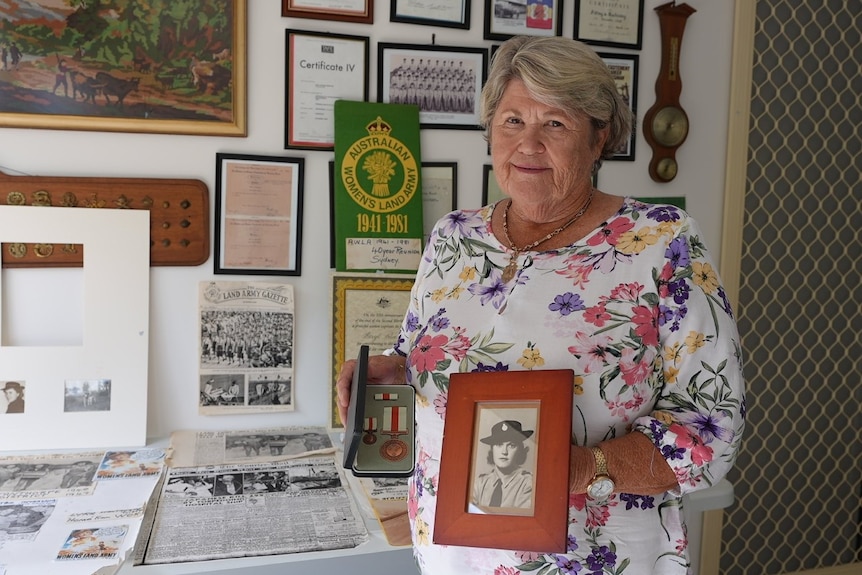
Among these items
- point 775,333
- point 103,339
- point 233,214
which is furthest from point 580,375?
point 775,333

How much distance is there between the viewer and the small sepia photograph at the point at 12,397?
4.91 ft

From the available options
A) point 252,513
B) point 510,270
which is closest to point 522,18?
point 510,270

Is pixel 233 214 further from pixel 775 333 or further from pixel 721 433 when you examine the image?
pixel 775 333

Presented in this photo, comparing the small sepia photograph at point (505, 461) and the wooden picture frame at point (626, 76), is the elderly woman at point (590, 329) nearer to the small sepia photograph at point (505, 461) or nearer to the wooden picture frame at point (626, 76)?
the small sepia photograph at point (505, 461)

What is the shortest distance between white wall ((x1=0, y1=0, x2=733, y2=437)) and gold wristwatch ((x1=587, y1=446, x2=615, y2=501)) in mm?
909

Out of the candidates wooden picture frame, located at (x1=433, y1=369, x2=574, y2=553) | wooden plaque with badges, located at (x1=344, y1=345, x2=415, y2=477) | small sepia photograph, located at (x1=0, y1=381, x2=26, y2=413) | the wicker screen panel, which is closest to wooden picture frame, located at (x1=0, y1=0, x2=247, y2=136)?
small sepia photograph, located at (x1=0, y1=381, x2=26, y2=413)

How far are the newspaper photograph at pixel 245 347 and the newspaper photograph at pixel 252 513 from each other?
0.79 feet

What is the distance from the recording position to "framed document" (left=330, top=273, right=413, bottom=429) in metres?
1.68

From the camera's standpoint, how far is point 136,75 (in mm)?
1544

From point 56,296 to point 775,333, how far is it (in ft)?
6.45

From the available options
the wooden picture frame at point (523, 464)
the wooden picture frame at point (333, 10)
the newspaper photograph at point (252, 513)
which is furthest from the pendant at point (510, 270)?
the wooden picture frame at point (333, 10)

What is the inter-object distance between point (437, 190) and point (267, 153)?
0.42 m

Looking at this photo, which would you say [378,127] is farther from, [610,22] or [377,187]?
→ [610,22]

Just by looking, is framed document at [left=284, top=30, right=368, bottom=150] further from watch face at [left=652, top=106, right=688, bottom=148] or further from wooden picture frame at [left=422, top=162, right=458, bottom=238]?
watch face at [left=652, top=106, right=688, bottom=148]
